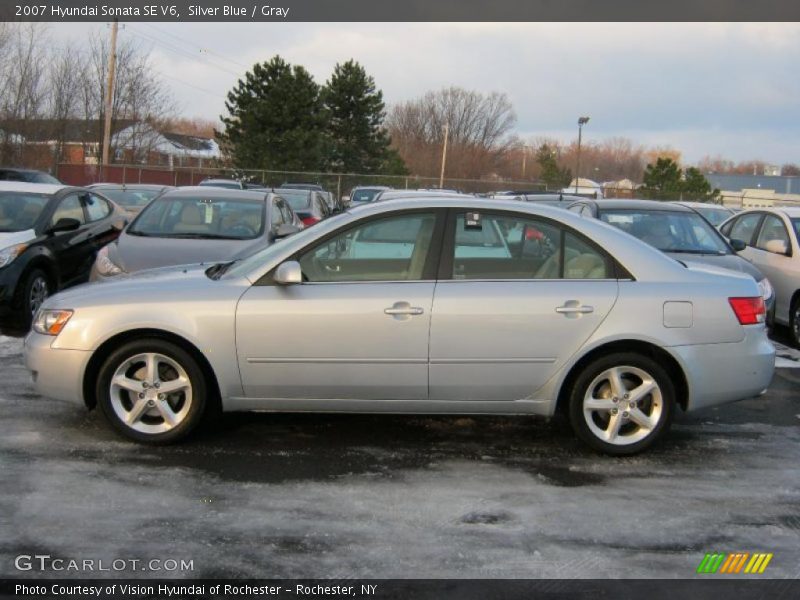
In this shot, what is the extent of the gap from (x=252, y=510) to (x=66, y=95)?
38.7 m

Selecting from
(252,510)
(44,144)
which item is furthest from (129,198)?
(44,144)

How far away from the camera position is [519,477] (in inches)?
175

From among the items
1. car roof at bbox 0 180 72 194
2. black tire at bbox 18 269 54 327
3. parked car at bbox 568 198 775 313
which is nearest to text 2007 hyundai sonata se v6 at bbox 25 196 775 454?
black tire at bbox 18 269 54 327

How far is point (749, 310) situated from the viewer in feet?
15.9

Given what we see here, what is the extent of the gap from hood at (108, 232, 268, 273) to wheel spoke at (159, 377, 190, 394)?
273cm

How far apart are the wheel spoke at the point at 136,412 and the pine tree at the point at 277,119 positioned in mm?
38384

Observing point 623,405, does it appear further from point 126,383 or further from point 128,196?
point 128,196

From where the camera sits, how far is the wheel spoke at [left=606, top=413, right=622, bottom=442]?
473 cm

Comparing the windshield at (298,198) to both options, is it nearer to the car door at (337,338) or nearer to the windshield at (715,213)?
the windshield at (715,213)

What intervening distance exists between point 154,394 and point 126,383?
185 mm

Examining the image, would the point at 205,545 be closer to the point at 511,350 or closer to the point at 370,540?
the point at 370,540

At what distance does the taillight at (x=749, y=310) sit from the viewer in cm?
480

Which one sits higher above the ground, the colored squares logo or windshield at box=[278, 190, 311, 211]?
windshield at box=[278, 190, 311, 211]

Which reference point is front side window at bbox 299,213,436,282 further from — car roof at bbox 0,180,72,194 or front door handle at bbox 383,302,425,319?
car roof at bbox 0,180,72,194
